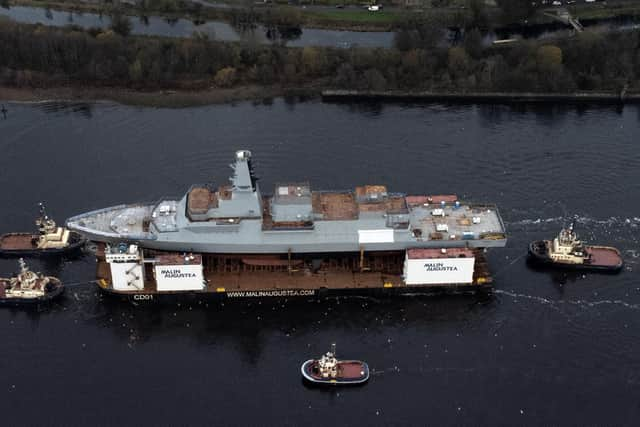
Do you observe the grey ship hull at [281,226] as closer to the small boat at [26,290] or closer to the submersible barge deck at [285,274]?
the submersible barge deck at [285,274]

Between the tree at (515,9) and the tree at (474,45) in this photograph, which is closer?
the tree at (474,45)

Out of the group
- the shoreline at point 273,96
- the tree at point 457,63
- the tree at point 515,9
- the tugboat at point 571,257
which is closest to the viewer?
the tugboat at point 571,257

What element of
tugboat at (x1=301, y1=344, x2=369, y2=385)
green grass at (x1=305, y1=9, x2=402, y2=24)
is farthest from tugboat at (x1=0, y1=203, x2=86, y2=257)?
green grass at (x1=305, y1=9, x2=402, y2=24)

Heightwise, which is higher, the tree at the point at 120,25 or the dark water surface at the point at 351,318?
the tree at the point at 120,25

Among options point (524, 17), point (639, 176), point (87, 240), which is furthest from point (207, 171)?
point (524, 17)

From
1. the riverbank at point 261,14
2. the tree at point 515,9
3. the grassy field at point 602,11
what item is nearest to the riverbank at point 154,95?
the riverbank at point 261,14

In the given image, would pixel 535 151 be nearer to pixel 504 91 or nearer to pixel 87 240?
pixel 504 91
